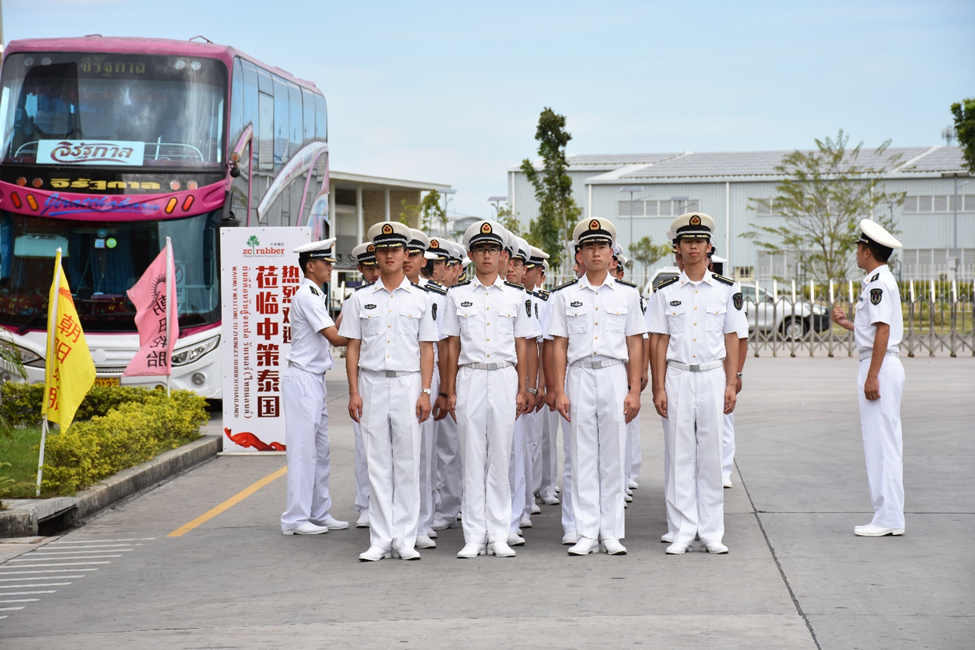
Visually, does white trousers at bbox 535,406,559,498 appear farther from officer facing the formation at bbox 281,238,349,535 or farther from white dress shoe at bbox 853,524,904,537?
white dress shoe at bbox 853,524,904,537

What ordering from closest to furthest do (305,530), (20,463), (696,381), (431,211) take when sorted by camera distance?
1. (696,381)
2. (305,530)
3. (20,463)
4. (431,211)

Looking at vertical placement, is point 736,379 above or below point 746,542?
above

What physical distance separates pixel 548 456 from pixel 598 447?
2001mm

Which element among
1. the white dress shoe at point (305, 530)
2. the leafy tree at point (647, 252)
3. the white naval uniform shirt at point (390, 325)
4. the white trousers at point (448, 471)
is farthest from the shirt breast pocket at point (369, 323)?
the leafy tree at point (647, 252)

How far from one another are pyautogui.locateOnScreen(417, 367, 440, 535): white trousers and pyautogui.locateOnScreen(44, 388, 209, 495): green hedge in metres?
2.97

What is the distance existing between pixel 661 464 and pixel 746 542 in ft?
12.5

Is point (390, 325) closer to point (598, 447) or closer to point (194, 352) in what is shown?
point (598, 447)

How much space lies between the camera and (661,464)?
11.4 m

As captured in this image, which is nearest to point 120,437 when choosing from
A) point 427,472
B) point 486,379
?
point 427,472

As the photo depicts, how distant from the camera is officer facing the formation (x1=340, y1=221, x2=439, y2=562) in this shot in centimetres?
738

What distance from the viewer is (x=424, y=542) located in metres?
7.69

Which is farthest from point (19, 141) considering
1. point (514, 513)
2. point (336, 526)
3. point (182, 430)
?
point (514, 513)

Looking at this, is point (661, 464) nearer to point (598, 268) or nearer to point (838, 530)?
point (838, 530)

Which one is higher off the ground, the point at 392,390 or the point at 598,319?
the point at 598,319
